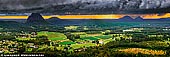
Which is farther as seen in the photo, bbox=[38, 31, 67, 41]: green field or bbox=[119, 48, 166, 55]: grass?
bbox=[38, 31, 67, 41]: green field

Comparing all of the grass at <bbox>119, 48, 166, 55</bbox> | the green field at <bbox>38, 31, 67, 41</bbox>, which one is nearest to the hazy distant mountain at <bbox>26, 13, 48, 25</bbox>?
the green field at <bbox>38, 31, 67, 41</bbox>

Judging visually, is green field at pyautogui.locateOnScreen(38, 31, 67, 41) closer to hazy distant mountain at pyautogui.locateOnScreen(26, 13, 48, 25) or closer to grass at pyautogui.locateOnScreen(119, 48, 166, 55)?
→ hazy distant mountain at pyautogui.locateOnScreen(26, 13, 48, 25)

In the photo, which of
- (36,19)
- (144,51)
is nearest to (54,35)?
(36,19)

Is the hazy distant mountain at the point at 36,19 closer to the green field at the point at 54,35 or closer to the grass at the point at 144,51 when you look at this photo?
the green field at the point at 54,35

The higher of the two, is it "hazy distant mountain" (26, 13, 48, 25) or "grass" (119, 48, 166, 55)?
"hazy distant mountain" (26, 13, 48, 25)

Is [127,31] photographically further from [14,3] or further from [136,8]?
[14,3]

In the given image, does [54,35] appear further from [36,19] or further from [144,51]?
[144,51]

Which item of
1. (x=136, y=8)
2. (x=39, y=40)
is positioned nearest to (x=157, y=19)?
(x=136, y=8)

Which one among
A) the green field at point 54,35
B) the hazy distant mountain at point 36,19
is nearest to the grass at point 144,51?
the green field at point 54,35
